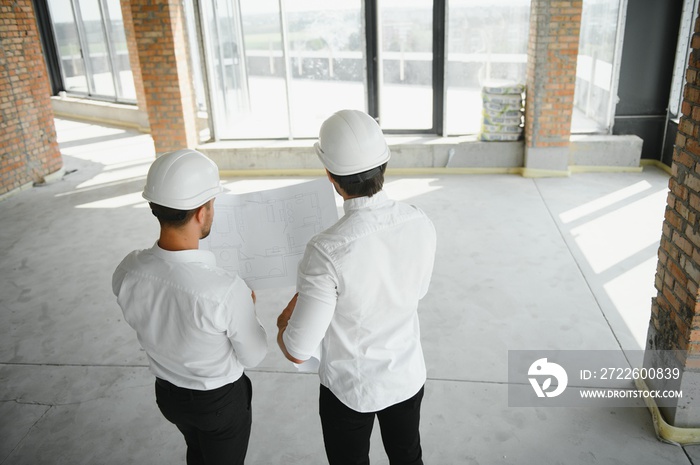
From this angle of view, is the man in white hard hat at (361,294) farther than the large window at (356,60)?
No

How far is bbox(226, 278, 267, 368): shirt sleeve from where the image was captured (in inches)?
69.1

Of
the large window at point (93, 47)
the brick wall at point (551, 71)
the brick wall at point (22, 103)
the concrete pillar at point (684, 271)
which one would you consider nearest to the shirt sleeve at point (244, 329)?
the concrete pillar at point (684, 271)

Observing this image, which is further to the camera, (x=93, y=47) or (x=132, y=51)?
(x=93, y=47)

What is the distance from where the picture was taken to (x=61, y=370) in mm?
3689

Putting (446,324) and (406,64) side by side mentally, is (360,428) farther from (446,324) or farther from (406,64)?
(406,64)

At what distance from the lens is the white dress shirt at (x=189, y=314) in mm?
1727

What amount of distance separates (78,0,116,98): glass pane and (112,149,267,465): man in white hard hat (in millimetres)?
11441

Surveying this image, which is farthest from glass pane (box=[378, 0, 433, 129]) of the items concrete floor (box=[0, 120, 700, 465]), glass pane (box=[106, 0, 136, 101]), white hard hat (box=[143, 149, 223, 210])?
white hard hat (box=[143, 149, 223, 210])

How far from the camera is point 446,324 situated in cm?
403

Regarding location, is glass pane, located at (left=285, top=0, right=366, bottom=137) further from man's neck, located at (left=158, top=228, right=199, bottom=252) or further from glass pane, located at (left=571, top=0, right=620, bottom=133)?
man's neck, located at (left=158, top=228, right=199, bottom=252)

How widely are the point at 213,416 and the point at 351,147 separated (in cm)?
105

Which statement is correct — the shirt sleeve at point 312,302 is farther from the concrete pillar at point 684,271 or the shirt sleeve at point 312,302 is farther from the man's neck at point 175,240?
the concrete pillar at point 684,271

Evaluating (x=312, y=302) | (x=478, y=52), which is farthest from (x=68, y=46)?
(x=312, y=302)

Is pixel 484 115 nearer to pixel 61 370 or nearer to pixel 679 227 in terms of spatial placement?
pixel 679 227
